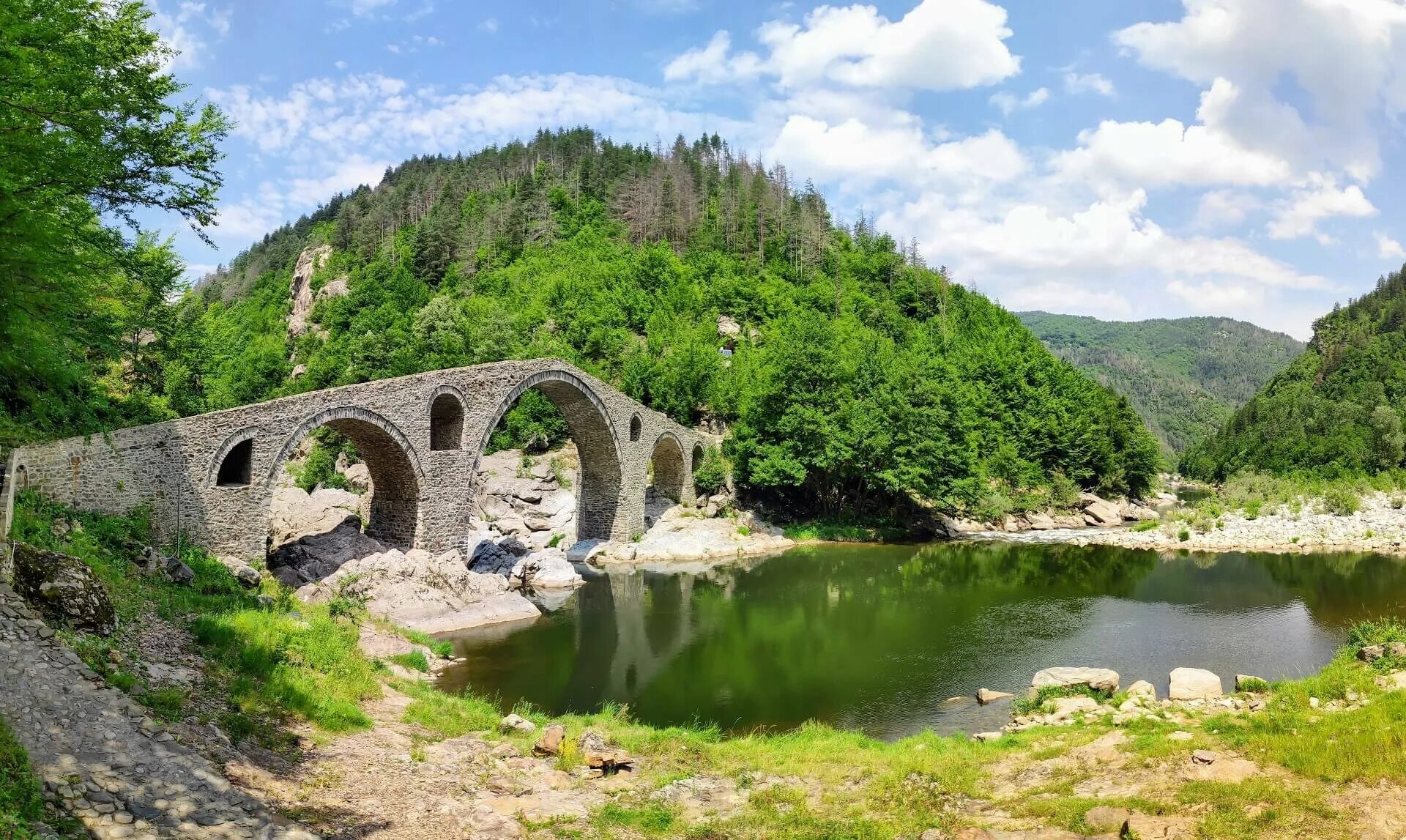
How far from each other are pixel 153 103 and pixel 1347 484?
53291mm

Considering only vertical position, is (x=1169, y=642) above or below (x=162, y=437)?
below

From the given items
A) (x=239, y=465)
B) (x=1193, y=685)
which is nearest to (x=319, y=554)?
(x=239, y=465)

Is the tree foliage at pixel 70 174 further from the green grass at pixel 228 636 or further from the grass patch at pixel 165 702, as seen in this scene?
the grass patch at pixel 165 702

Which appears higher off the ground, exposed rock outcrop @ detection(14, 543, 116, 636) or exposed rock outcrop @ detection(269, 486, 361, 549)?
exposed rock outcrop @ detection(14, 543, 116, 636)

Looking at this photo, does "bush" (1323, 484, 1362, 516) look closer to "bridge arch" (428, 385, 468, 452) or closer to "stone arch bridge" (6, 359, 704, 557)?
"stone arch bridge" (6, 359, 704, 557)

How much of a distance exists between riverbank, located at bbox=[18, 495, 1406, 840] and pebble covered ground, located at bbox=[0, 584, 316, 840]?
32 centimetres

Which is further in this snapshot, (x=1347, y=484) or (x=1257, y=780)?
(x=1347, y=484)

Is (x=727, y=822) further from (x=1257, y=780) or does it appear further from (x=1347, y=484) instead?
(x=1347, y=484)

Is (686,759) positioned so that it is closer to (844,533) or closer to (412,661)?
(412,661)

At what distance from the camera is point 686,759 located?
33.5 ft

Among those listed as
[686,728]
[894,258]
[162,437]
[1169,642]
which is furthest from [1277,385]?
[162,437]

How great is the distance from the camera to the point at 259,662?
1084cm

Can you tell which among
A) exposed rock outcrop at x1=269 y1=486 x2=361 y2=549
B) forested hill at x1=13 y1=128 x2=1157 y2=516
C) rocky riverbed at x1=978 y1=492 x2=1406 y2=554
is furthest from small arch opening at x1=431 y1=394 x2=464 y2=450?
rocky riverbed at x1=978 y1=492 x2=1406 y2=554

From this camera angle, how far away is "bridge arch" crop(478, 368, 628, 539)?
97.6ft
